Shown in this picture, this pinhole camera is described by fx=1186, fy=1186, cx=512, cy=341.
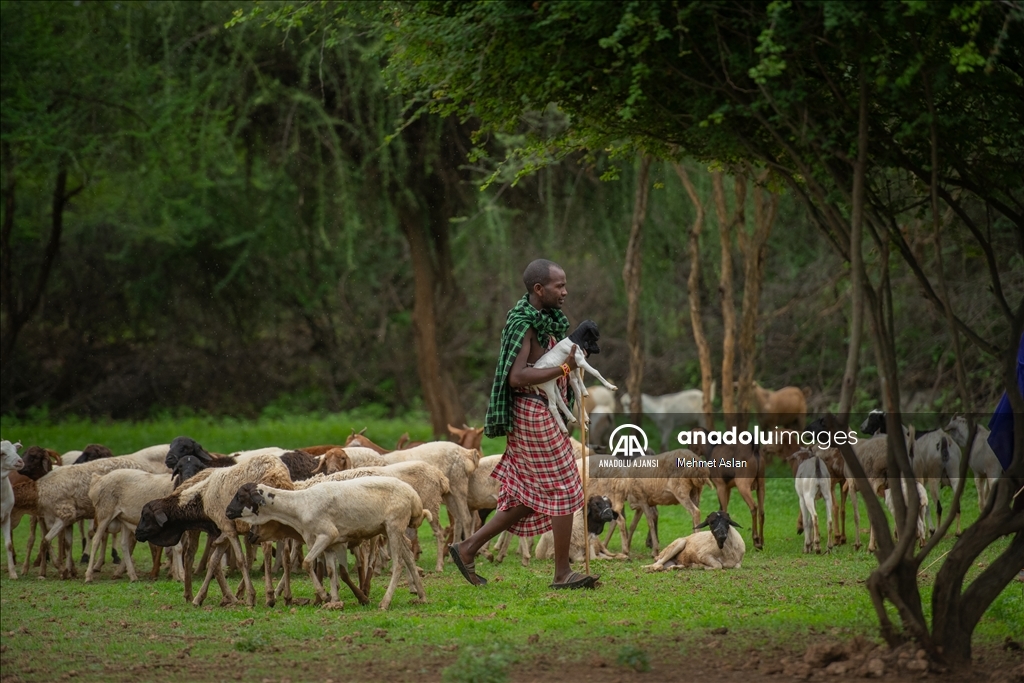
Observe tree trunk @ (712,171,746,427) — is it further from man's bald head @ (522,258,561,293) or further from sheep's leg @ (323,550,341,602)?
sheep's leg @ (323,550,341,602)

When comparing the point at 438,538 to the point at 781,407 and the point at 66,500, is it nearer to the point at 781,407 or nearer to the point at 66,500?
the point at 66,500

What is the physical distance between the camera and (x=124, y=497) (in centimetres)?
976

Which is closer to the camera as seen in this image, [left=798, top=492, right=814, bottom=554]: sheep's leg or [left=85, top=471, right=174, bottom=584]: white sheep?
[left=85, top=471, right=174, bottom=584]: white sheep

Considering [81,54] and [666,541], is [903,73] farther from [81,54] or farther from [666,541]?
[81,54]

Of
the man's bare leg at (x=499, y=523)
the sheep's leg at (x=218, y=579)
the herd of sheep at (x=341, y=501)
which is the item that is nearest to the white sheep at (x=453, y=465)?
the herd of sheep at (x=341, y=501)

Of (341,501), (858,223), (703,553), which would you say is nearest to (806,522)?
(703,553)

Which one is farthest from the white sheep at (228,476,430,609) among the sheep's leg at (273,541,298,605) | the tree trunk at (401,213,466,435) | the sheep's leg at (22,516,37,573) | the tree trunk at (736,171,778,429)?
the tree trunk at (401,213,466,435)

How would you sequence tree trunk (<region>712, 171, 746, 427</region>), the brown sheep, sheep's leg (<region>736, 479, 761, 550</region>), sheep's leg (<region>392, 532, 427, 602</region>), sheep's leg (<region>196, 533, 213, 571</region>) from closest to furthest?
sheep's leg (<region>392, 532, 427, 602</region>) → sheep's leg (<region>196, 533, 213, 571</region>) → sheep's leg (<region>736, 479, 761, 550</region>) → tree trunk (<region>712, 171, 746, 427</region>) → the brown sheep

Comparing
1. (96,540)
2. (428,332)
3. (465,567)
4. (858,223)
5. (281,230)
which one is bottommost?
(465,567)

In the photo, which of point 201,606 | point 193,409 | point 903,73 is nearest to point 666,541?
point 201,606

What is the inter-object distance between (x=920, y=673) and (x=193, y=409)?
2353 centimetres

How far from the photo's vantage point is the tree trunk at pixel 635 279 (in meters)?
15.2

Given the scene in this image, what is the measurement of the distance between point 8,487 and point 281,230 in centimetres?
1021

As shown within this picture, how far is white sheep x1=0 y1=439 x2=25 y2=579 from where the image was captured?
9.93m
